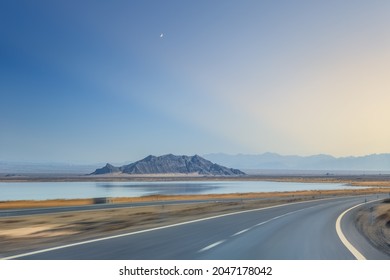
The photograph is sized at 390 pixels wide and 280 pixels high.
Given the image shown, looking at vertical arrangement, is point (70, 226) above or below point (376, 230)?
above

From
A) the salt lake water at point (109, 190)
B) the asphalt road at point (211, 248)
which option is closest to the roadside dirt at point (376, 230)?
the asphalt road at point (211, 248)

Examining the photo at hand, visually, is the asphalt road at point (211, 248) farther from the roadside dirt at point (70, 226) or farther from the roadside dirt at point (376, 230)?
the roadside dirt at point (70, 226)

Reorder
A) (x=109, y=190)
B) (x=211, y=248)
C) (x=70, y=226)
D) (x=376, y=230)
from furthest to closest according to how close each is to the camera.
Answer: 1. (x=109, y=190)
2. (x=70, y=226)
3. (x=376, y=230)
4. (x=211, y=248)

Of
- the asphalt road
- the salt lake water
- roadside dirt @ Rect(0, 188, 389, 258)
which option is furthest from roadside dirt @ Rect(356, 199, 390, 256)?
the salt lake water

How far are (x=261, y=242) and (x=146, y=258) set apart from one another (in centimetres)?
509

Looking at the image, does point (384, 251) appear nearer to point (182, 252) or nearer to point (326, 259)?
point (326, 259)

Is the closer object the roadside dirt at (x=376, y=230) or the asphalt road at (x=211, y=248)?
the asphalt road at (x=211, y=248)

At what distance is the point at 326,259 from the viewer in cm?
1050

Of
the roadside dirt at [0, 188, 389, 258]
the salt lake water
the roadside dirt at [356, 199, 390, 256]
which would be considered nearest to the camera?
the roadside dirt at [0, 188, 389, 258]

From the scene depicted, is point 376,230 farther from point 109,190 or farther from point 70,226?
point 109,190

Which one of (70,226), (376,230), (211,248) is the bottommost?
(376,230)

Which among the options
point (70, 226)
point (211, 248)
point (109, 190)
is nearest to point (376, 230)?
point (211, 248)

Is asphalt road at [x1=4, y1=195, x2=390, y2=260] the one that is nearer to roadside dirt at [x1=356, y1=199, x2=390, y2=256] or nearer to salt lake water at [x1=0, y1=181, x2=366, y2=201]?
roadside dirt at [x1=356, y1=199, x2=390, y2=256]
